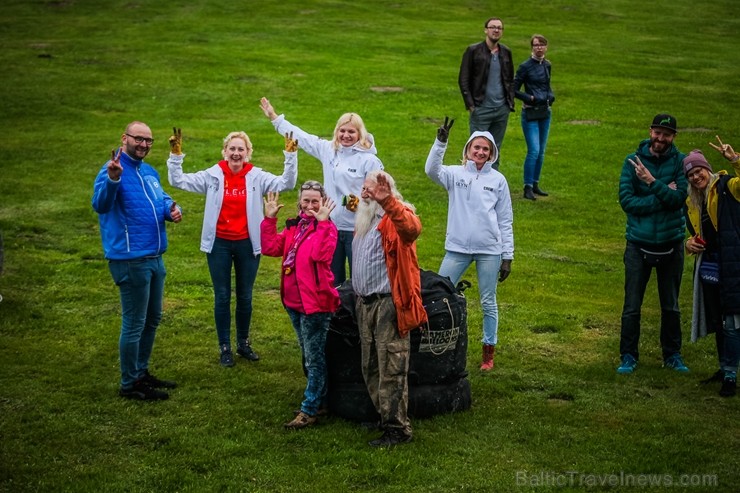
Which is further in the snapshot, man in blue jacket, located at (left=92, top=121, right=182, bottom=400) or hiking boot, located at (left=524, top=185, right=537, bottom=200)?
hiking boot, located at (left=524, top=185, right=537, bottom=200)

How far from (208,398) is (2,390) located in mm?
2145

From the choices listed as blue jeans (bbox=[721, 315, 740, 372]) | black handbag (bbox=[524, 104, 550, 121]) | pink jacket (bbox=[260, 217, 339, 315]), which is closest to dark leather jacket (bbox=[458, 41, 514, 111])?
black handbag (bbox=[524, 104, 550, 121])

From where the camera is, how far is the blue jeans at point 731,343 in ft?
33.6

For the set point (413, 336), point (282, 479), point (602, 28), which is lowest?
point (282, 479)

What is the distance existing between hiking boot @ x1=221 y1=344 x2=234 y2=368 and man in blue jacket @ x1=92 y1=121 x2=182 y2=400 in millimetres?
1143

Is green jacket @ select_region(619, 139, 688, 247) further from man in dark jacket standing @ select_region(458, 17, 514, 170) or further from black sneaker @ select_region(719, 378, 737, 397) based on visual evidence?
man in dark jacket standing @ select_region(458, 17, 514, 170)

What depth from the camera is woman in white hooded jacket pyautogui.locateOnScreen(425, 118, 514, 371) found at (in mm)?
10695

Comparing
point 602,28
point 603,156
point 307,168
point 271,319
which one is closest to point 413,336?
point 271,319

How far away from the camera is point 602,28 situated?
45250 millimetres

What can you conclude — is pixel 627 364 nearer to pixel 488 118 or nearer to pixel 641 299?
pixel 641 299

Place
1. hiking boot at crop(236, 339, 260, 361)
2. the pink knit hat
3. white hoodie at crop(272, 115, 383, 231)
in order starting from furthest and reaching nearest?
hiking boot at crop(236, 339, 260, 361) → white hoodie at crop(272, 115, 383, 231) → the pink knit hat

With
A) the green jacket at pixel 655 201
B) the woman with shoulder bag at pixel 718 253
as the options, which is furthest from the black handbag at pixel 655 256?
the woman with shoulder bag at pixel 718 253

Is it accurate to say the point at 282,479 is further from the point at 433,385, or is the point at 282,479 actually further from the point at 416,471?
the point at 433,385

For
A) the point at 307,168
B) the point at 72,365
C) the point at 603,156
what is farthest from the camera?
the point at 603,156
